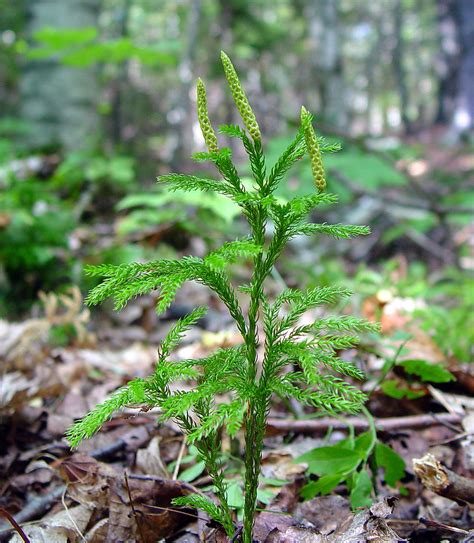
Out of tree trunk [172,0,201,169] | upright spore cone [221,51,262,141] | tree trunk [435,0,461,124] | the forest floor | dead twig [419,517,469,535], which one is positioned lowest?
Result: the forest floor

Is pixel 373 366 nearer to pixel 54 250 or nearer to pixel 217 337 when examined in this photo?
pixel 217 337

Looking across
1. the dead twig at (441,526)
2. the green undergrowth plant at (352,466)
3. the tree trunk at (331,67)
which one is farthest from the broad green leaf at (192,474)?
the tree trunk at (331,67)

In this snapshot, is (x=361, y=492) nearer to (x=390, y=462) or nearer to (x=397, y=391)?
(x=390, y=462)

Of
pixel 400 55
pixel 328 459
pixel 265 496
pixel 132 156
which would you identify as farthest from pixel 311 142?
pixel 400 55

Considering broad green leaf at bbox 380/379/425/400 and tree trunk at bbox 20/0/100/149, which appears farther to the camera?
tree trunk at bbox 20/0/100/149

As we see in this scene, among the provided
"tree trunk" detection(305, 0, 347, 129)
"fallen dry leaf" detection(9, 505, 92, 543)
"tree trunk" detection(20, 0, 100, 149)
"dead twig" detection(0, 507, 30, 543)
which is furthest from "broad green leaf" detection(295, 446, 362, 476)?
"tree trunk" detection(305, 0, 347, 129)

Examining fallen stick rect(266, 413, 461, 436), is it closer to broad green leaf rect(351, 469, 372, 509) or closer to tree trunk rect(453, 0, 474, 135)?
broad green leaf rect(351, 469, 372, 509)

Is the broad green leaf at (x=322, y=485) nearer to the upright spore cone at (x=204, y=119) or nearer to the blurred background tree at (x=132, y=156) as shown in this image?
the upright spore cone at (x=204, y=119)
